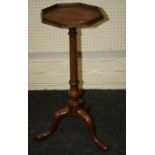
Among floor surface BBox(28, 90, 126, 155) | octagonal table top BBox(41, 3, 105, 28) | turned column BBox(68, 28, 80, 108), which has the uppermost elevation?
octagonal table top BBox(41, 3, 105, 28)

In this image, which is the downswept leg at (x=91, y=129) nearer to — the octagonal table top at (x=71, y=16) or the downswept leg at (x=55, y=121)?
the downswept leg at (x=55, y=121)

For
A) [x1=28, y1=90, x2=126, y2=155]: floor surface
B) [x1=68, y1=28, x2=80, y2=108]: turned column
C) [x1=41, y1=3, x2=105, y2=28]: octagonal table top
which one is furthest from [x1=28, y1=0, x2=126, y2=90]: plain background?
[x1=68, y1=28, x2=80, y2=108]: turned column

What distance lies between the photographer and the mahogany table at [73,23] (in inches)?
56.4

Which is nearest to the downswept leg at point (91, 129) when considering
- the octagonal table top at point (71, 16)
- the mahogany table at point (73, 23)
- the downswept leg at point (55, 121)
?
the mahogany table at point (73, 23)

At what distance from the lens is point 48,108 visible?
2201 mm

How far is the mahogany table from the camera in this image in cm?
143

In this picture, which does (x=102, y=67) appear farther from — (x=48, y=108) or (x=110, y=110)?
(x=48, y=108)

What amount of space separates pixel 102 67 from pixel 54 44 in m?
0.52

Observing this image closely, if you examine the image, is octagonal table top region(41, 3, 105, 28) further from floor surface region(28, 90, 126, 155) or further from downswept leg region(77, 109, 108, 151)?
floor surface region(28, 90, 126, 155)

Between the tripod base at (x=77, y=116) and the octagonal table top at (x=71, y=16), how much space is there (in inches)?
25.7

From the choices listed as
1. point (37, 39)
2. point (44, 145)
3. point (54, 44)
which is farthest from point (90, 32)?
point (44, 145)

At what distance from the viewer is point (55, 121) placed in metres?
1.81

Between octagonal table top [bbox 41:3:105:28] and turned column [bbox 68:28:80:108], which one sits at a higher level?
octagonal table top [bbox 41:3:105:28]

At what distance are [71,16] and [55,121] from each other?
2.58 feet
